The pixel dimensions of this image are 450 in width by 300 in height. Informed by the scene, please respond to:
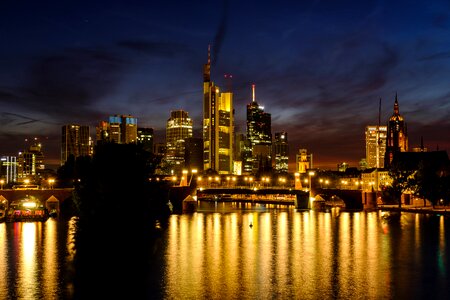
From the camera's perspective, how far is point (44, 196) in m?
120

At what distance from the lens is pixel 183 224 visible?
102250 mm

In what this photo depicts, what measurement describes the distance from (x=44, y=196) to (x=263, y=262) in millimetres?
72570

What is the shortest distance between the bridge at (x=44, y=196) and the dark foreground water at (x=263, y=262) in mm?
21441

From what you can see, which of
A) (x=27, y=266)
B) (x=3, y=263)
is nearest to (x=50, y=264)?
(x=27, y=266)

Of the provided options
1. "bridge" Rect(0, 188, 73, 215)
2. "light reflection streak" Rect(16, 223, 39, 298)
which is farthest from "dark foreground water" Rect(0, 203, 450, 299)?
"bridge" Rect(0, 188, 73, 215)

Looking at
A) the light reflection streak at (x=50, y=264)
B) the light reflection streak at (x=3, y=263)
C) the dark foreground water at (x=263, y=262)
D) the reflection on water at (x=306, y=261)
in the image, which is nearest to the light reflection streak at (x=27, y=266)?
the dark foreground water at (x=263, y=262)

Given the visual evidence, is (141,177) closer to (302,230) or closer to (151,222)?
(151,222)

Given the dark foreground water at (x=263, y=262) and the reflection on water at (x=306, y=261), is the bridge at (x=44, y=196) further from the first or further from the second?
the reflection on water at (x=306, y=261)

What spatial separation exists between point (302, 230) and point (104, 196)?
127 ft

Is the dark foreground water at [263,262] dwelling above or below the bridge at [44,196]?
below

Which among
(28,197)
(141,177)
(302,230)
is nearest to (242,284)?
(141,177)

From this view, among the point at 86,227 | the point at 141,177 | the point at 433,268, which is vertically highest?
the point at 141,177

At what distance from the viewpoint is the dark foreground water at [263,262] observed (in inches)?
1775

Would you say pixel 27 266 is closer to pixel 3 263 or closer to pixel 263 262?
pixel 3 263
